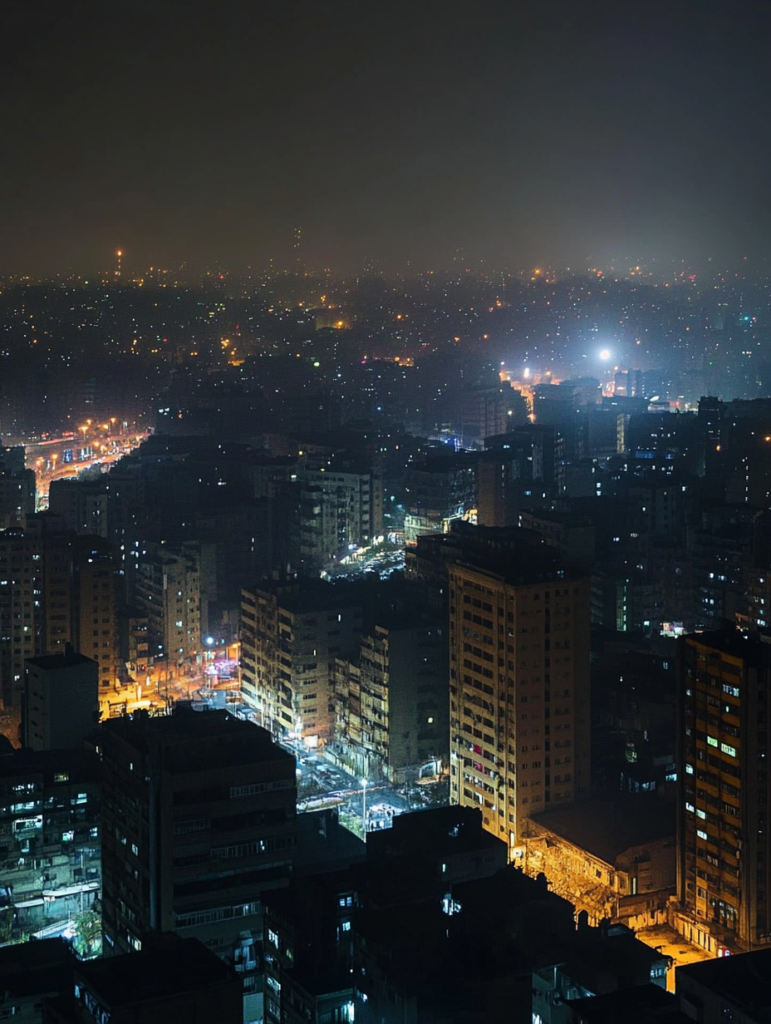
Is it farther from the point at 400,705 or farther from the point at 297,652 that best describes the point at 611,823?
the point at 297,652

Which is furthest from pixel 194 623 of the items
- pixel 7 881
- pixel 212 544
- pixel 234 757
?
pixel 234 757

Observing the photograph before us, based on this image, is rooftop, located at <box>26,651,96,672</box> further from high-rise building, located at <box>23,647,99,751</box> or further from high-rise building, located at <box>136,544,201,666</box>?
high-rise building, located at <box>136,544,201,666</box>

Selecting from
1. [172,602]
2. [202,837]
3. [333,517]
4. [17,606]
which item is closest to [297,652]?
[172,602]

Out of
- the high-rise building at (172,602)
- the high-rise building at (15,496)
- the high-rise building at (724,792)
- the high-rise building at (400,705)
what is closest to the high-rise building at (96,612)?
the high-rise building at (172,602)

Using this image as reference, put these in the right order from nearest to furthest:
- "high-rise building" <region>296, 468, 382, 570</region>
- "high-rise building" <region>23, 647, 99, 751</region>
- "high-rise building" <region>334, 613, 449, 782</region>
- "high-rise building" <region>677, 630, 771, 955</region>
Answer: "high-rise building" <region>677, 630, 771, 955</region>
"high-rise building" <region>23, 647, 99, 751</region>
"high-rise building" <region>334, 613, 449, 782</region>
"high-rise building" <region>296, 468, 382, 570</region>

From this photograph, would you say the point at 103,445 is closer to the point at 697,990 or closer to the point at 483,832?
the point at 483,832

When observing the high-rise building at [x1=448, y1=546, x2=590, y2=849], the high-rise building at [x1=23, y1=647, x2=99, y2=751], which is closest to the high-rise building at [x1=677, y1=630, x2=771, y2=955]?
the high-rise building at [x1=448, y1=546, x2=590, y2=849]
